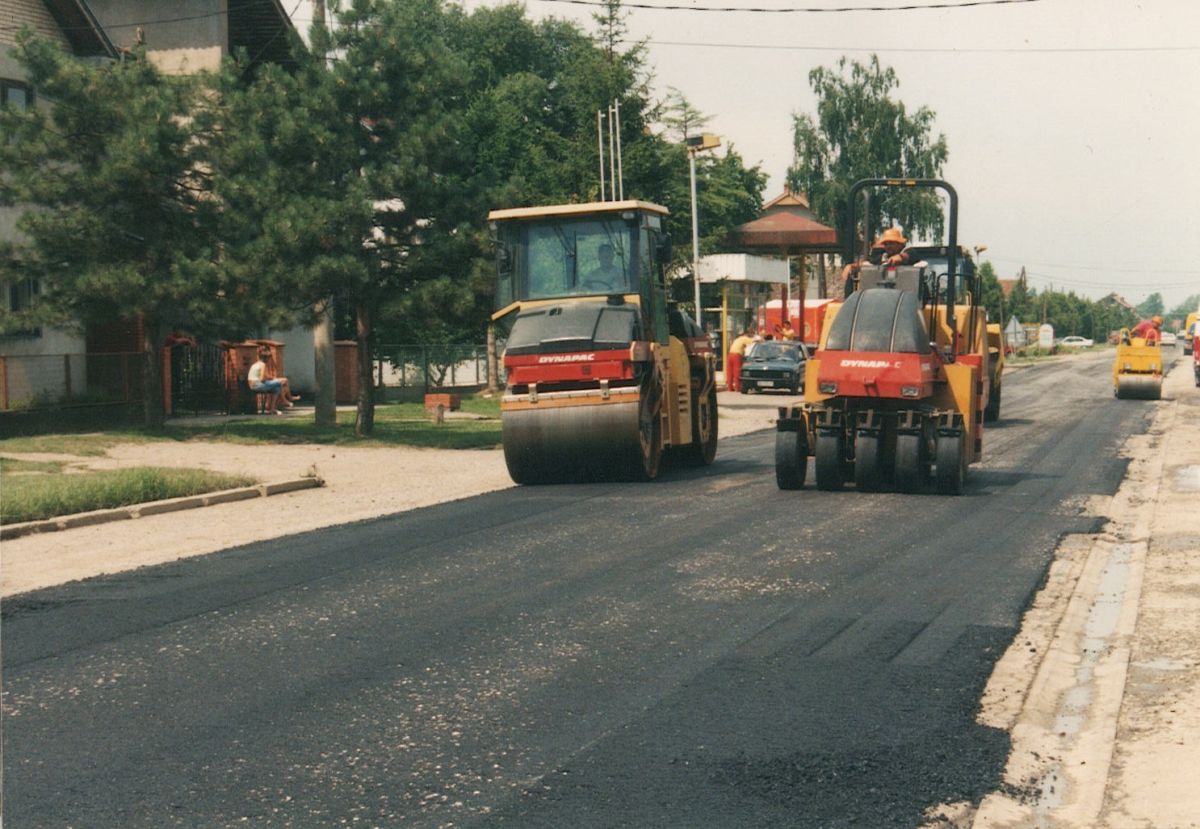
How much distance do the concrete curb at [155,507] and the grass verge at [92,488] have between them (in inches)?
5.7

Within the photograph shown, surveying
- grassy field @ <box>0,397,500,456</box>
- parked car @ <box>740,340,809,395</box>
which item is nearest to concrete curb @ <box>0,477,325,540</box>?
grassy field @ <box>0,397,500,456</box>

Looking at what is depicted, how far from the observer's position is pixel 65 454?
22125mm

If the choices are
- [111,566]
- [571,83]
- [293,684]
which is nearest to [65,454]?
[111,566]

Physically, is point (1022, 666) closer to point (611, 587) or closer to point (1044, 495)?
point (611, 587)

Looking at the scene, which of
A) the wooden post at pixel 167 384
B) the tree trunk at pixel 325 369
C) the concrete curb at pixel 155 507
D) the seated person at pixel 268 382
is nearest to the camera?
the concrete curb at pixel 155 507

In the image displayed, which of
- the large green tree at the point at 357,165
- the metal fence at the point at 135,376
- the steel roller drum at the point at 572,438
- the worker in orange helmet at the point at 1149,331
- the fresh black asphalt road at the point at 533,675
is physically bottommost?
the fresh black asphalt road at the point at 533,675

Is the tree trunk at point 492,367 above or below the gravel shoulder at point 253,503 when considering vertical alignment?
above

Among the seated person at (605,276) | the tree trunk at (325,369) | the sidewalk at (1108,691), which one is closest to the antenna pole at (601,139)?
the tree trunk at (325,369)

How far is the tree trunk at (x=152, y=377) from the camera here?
25969 mm

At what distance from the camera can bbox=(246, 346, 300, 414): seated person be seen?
32469 mm

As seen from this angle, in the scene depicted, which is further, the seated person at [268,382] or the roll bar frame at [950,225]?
the seated person at [268,382]

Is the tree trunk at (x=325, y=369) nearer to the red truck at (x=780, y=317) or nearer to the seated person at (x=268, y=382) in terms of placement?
the seated person at (x=268, y=382)

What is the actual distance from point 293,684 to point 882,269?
33.6 feet

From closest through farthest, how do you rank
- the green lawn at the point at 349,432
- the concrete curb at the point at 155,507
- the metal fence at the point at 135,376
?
the concrete curb at the point at 155,507 < the green lawn at the point at 349,432 < the metal fence at the point at 135,376
